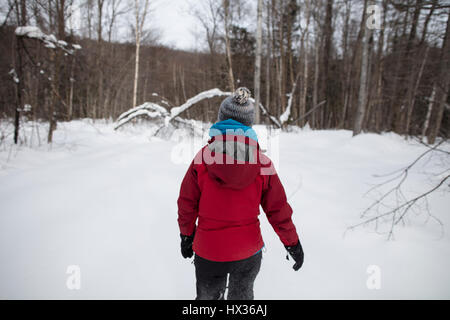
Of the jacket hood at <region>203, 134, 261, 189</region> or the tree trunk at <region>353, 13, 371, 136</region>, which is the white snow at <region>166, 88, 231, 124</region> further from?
the jacket hood at <region>203, 134, 261, 189</region>

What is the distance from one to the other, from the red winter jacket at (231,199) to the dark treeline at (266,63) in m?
2.35

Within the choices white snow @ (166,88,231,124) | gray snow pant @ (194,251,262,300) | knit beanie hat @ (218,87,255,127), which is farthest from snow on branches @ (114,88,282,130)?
gray snow pant @ (194,251,262,300)

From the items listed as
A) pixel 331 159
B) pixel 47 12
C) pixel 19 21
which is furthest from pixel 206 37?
pixel 331 159

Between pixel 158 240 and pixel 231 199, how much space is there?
154 cm

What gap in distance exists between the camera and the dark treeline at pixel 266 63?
204 inches

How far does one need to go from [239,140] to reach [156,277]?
5.13 feet

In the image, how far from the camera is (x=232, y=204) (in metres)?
1.25

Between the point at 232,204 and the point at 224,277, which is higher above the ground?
the point at 232,204

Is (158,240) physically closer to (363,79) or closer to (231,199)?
(231,199)

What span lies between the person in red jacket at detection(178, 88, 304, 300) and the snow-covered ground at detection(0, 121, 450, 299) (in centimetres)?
68

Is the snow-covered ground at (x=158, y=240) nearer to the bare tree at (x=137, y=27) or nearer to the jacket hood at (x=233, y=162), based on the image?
the jacket hood at (x=233, y=162)

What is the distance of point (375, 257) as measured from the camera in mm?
2180

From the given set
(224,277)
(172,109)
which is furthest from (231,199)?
(172,109)

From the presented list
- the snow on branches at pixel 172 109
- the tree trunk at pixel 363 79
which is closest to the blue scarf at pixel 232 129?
the snow on branches at pixel 172 109
